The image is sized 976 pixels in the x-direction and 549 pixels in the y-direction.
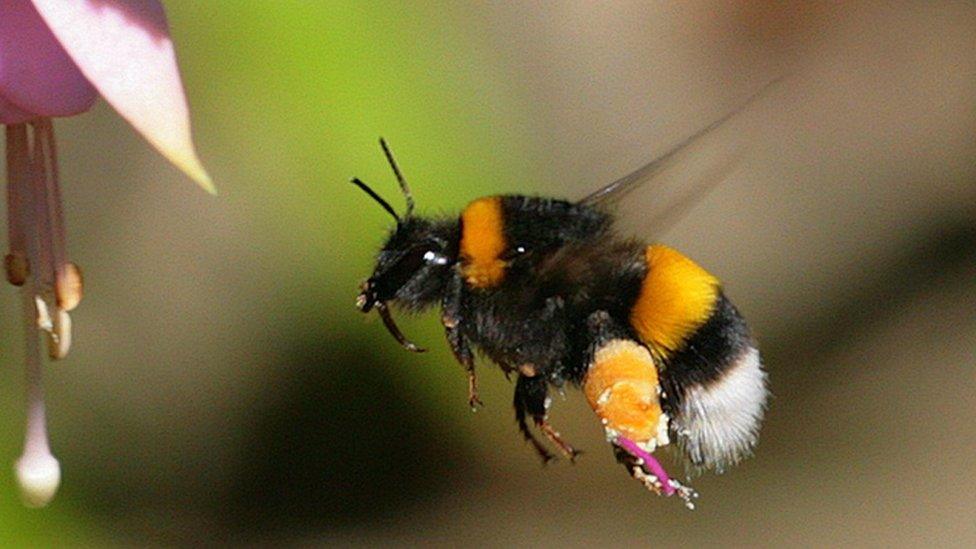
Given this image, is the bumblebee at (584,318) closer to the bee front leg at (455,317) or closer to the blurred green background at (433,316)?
the bee front leg at (455,317)

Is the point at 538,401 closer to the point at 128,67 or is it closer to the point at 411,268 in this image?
the point at 411,268

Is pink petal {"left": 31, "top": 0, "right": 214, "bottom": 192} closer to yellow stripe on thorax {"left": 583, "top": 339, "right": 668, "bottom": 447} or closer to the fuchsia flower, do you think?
the fuchsia flower

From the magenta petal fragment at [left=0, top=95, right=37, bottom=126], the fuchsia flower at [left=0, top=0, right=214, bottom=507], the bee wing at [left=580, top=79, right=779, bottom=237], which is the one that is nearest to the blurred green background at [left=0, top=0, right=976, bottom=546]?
the bee wing at [left=580, top=79, right=779, bottom=237]

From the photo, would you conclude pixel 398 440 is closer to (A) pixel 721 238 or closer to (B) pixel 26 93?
(A) pixel 721 238

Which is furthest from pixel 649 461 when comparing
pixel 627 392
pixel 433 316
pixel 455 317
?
pixel 433 316

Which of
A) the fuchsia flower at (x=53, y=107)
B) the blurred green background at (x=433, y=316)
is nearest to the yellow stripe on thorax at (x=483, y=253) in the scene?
the fuchsia flower at (x=53, y=107)
